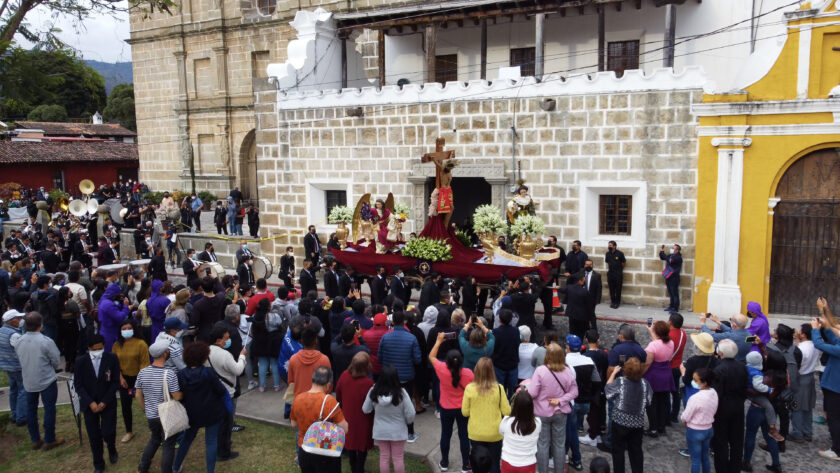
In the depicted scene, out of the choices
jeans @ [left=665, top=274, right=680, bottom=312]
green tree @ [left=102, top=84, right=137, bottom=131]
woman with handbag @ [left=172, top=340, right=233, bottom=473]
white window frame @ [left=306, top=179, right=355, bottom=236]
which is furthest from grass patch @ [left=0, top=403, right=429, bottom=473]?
green tree @ [left=102, top=84, right=137, bottom=131]

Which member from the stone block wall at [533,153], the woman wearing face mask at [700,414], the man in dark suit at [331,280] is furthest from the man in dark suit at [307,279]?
the woman wearing face mask at [700,414]

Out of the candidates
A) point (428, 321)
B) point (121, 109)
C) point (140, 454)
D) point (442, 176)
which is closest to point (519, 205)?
point (442, 176)

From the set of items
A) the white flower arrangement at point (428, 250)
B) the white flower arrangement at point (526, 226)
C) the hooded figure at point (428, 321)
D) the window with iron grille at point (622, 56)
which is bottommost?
the hooded figure at point (428, 321)

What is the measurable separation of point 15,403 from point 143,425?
1.76 metres

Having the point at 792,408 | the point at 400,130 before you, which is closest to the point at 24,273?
the point at 400,130

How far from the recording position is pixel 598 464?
4.58 m

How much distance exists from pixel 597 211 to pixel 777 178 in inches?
147

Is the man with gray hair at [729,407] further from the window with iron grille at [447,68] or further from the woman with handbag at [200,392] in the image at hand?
the window with iron grille at [447,68]

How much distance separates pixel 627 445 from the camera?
21.2ft

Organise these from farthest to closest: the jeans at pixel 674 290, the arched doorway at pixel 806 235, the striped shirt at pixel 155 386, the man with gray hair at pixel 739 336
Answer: the jeans at pixel 674 290 < the arched doorway at pixel 806 235 < the man with gray hair at pixel 739 336 < the striped shirt at pixel 155 386

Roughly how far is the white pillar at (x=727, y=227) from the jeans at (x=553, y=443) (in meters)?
8.25

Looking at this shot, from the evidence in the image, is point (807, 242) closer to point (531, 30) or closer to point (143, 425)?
point (531, 30)

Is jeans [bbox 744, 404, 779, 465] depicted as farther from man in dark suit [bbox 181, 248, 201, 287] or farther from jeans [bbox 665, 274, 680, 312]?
man in dark suit [bbox 181, 248, 201, 287]

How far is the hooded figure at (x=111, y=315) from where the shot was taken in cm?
898
